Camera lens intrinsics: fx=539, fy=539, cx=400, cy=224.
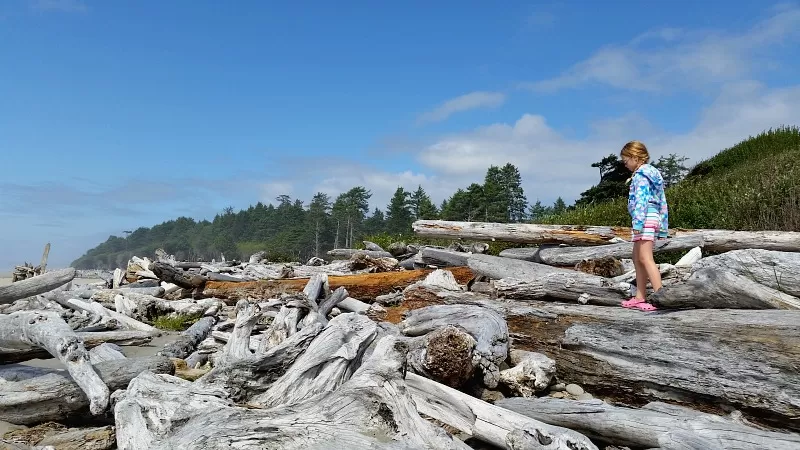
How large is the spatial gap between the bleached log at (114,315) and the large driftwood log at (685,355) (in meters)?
6.46

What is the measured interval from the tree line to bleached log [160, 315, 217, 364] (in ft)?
45.4

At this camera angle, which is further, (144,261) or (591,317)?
(144,261)

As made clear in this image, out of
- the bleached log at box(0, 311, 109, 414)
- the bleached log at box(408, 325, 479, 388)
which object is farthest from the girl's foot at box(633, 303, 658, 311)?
the bleached log at box(0, 311, 109, 414)

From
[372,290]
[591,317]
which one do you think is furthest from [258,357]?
[372,290]

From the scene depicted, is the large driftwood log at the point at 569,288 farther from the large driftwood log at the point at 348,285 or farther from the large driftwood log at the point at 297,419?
the large driftwood log at the point at 297,419

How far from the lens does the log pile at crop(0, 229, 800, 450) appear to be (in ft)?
10.6

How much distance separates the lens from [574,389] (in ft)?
15.3

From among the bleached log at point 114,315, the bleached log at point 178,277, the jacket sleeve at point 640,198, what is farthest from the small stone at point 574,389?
the bleached log at point 178,277

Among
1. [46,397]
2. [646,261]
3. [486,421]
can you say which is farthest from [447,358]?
[46,397]

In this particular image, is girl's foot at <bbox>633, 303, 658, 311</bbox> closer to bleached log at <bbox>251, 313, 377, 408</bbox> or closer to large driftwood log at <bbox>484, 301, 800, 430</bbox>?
large driftwood log at <bbox>484, 301, 800, 430</bbox>

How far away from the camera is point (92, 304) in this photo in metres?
10.5

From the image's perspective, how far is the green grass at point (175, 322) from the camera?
9203 millimetres

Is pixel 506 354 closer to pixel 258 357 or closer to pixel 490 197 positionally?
pixel 258 357

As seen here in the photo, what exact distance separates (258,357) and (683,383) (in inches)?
127
